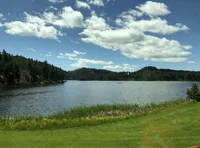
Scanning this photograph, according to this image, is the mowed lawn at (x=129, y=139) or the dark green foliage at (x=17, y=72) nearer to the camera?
the mowed lawn at (x=129, y=139)

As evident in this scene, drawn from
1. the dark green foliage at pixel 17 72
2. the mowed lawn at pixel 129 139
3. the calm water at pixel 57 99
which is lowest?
the calm water at pixel 57 99

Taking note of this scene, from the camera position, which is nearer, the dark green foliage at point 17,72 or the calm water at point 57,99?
the calm water at point 57,99

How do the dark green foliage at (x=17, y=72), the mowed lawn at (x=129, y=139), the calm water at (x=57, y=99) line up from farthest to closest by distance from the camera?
the dark green foliage at (x=17, y=72) < the calm water at (x=57, y=99) < the mowed lawn at (x=129, y=139)

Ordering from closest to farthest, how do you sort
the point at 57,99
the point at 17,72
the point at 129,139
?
the point at 129,139 < the point at 57,99 < the point at 17,72

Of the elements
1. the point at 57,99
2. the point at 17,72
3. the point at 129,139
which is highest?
the point at 17,72

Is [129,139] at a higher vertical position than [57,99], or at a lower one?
higher

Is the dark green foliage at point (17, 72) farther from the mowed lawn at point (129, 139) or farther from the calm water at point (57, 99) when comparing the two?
the mowed lawn at point (129, 139)

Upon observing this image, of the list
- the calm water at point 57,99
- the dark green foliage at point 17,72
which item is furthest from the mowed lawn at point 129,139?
the dark green foliage at point 17,72

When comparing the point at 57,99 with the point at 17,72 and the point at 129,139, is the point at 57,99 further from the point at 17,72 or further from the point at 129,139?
the point at 17,72

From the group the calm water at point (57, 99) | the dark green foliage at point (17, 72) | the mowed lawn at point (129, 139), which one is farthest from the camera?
the dark green foliage at point (17, 72)

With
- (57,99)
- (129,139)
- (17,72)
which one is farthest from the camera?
(17,72)

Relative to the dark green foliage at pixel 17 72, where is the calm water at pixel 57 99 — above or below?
below

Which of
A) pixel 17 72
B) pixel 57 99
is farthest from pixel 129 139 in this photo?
pixel 17 72

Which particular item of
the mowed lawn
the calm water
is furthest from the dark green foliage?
the mowed lawn
